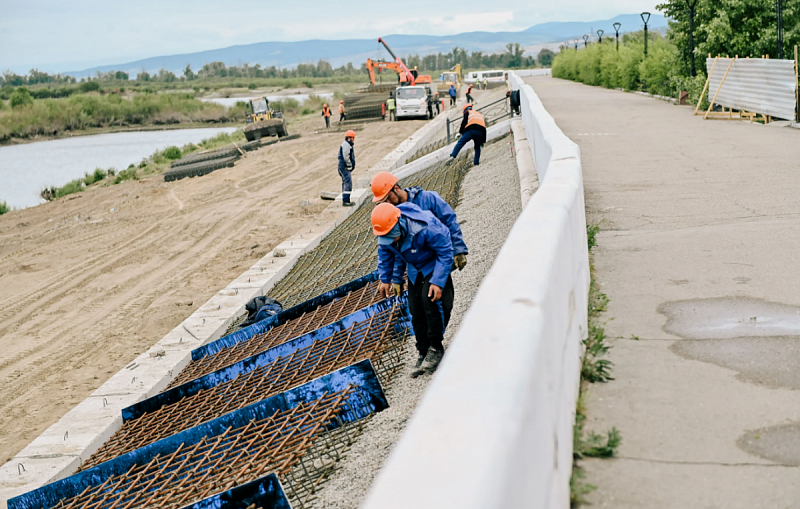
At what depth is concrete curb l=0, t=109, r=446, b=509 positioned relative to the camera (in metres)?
7.62

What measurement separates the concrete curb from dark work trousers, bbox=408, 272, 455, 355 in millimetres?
3830

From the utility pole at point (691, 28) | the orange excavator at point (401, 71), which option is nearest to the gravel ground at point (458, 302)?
the utility pole at point (691, 28)

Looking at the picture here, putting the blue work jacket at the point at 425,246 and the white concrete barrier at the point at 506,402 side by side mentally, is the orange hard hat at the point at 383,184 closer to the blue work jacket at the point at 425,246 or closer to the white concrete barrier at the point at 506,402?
the blue work jacket at the point at 425,246

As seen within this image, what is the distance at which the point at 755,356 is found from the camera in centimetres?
A: 446

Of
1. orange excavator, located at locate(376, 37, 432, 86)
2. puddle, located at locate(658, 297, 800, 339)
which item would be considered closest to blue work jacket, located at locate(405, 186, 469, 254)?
puddle, located at locate(658, 297, 800, 339)

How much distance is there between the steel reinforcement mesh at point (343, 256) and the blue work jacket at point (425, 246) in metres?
5.53

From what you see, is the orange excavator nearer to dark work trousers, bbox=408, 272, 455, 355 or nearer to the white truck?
the white truck

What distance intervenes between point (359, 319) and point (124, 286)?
34.0 feet

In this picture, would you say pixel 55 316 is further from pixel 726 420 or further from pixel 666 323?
pixel 726 420

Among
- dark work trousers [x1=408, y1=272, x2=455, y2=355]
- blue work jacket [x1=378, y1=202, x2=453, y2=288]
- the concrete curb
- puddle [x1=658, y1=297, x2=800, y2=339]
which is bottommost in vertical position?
the concrete curb

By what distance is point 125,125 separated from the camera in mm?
81125

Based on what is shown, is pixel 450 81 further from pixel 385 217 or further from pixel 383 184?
pixel 385 217

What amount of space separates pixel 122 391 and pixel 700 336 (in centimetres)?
689

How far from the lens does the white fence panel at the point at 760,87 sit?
17.1 metres
